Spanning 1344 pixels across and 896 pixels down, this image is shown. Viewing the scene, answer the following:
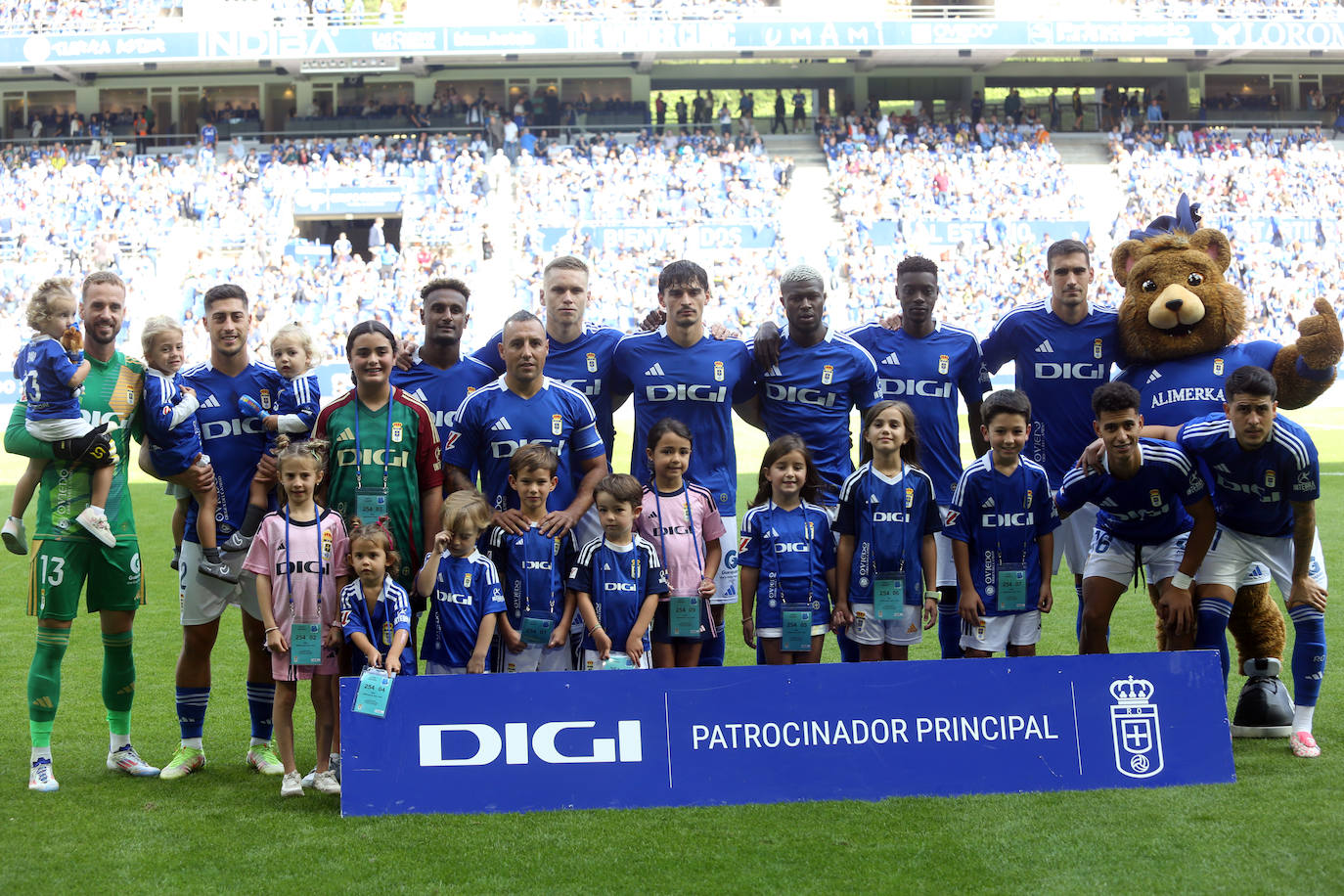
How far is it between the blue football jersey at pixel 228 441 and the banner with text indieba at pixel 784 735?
1.25m

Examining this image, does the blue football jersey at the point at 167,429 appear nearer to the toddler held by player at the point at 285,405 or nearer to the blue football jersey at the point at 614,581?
the toddler held by player at the point at 285,405

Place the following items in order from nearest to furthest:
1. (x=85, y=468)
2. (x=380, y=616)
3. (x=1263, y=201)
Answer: (x=380, y=616), (x=85, y=468), (x=1263, y=201)

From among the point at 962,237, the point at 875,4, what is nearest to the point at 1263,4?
the point at 875,4

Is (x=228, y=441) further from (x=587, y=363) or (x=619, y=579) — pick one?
(x=619, y=579)

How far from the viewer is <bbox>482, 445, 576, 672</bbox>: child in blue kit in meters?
4.98

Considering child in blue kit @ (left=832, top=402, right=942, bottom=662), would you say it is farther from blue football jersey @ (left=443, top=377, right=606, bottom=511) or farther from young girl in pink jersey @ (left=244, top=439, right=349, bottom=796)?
young girl in pink jersey @ (left=244, top=439, right=349, bottom=796)

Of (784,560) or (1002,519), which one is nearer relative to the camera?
(784,560)

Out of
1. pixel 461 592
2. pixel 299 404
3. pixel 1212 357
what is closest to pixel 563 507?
pixel 461 592

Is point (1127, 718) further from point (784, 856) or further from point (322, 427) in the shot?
point (322, 427)

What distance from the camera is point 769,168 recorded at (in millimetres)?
34281

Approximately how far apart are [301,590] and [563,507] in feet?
3.60

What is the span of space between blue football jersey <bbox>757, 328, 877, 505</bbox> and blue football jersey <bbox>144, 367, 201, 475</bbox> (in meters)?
2.46

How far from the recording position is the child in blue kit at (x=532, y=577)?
4.98 m

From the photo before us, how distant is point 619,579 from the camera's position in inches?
198
